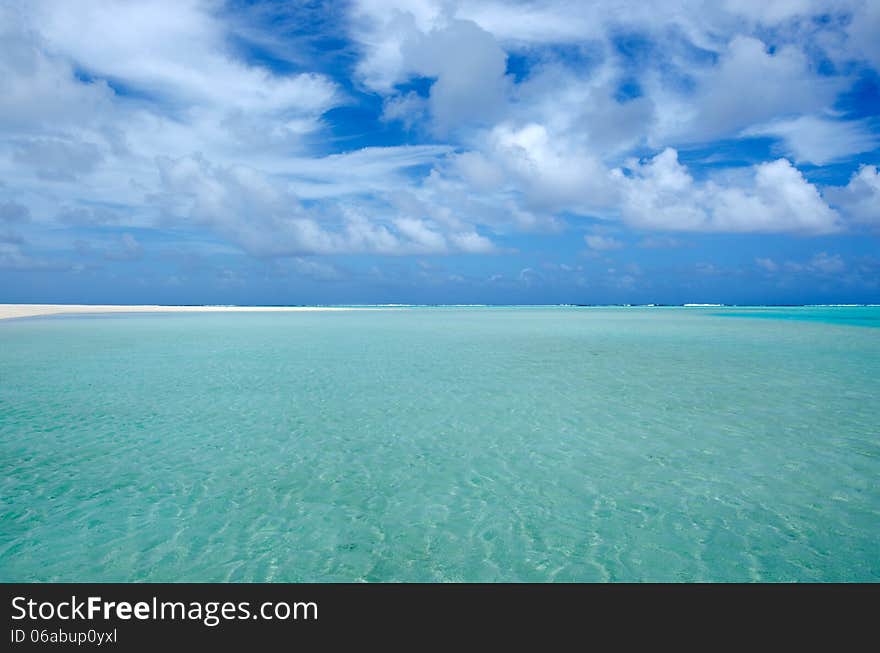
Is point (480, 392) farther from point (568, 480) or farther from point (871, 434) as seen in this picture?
point (871, 434)

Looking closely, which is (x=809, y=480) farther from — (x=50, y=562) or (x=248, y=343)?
(x=248, y=343)

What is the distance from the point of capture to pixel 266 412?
11.5m

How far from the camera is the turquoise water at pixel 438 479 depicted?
5.25 meters

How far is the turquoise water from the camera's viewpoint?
17.2ft

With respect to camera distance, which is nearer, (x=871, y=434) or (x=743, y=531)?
(x=743, y=531)

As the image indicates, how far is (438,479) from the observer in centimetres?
749

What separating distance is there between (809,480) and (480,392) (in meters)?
7.77

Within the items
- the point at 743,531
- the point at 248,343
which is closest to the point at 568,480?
the point at 743,531

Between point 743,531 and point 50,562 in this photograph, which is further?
point 743,531

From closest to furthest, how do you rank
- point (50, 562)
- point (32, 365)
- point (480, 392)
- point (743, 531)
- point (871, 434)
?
point (50, 562)
point (743, 531)
point (871, 434)
point (480, 392)
point (32, 365)
